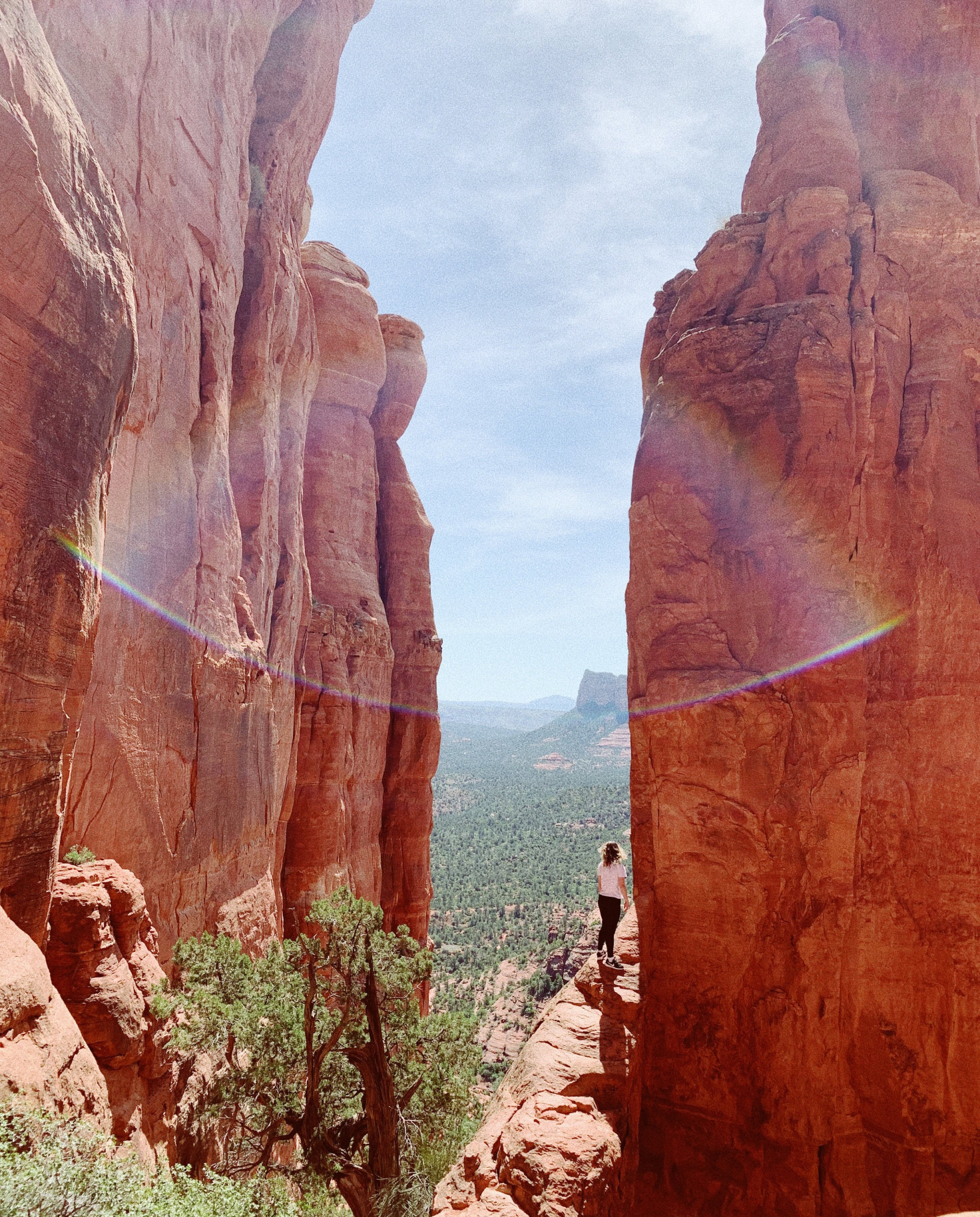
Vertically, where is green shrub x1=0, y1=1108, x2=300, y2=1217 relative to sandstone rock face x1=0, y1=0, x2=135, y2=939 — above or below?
below

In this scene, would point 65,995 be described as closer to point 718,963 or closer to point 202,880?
point 202,880

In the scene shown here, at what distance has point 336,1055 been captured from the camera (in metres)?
13.0

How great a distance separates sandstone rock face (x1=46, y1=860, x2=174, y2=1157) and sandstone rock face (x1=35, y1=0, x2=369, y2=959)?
2332mm

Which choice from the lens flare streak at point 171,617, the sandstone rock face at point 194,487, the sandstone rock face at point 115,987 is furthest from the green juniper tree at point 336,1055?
the lens flare streak at point 171,617

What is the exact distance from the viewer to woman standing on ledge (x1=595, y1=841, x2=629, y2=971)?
1298cm

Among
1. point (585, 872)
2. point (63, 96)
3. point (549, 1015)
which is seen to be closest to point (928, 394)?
point (549, 1015)

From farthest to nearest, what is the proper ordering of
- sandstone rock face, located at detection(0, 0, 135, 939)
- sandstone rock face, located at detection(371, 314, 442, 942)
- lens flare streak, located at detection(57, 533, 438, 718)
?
sandstone rock face, located at detection(371, 314, 442, 942) → lens flare streak, located at detection(57, 533, 438, 718) → sandstone rock face, located at detection(0, 0, 135, 939)

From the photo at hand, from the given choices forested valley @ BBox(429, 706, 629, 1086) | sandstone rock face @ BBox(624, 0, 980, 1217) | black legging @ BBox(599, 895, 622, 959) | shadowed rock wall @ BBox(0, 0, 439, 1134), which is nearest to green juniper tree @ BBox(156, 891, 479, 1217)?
shadowed rock wall @ BBox(0, 0, 439, 1134)

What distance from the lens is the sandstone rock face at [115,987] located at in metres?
9.12

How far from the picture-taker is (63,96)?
27.5ft

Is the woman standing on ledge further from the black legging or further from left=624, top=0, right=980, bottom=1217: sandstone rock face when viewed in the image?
left=624, top=0, right=980, bottom=1217: sandstone rock face

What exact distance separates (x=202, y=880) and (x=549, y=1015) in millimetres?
7342

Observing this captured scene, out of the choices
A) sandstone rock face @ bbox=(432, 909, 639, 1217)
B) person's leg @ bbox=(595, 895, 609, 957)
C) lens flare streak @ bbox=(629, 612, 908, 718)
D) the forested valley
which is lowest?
the forested valley

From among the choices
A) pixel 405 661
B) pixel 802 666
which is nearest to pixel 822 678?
pixel 802 666
